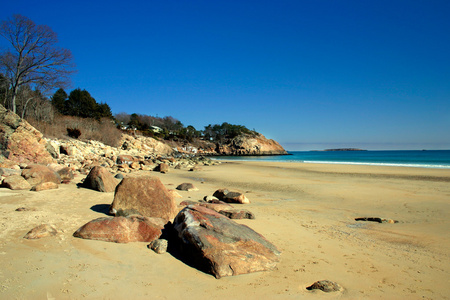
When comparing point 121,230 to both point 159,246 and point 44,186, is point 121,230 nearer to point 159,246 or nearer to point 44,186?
point 159,246

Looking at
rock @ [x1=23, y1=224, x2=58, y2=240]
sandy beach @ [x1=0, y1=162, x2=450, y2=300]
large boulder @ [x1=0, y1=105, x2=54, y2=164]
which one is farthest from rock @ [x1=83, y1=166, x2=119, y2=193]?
large boulder @ [x1=0, y1=105, x2=54, y2=164]

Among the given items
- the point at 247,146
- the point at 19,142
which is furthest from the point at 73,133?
the point at 247,146

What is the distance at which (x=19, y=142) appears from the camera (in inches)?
445

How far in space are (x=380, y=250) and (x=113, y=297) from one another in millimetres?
4480

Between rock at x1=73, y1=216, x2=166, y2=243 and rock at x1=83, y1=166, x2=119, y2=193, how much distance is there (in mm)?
3791

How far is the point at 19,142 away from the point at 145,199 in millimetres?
9331

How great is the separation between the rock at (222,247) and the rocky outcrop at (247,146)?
90.3 meters

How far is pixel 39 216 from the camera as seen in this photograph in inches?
201

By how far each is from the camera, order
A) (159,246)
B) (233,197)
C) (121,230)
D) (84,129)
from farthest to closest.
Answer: (84,129)
(233,197)
(121,230)
(159,246)

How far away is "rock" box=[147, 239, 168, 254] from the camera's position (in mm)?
4065

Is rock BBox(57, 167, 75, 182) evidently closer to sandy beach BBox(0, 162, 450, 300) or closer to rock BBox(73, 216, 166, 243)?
sandy beach BBox(0, 162, 450, 300)

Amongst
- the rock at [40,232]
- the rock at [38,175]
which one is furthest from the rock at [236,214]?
the rock at [38,175]

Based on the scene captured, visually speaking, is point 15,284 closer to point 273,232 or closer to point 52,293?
point 52,293

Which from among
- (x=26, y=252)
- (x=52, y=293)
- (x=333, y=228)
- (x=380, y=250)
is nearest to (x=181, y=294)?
(x=52, y=293)
